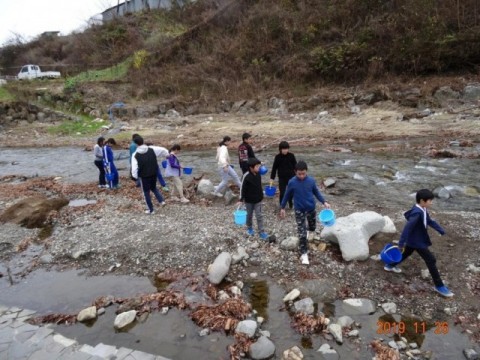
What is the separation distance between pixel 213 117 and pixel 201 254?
21.0 m

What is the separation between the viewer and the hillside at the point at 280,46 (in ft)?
78.5

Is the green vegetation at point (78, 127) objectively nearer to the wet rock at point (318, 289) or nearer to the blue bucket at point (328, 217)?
the blue bucket at point (328, 217)

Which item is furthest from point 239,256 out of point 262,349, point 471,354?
point 471,354

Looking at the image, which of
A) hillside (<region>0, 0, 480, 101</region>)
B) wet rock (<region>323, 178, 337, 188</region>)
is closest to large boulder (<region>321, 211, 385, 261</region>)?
wet rock (<region>323, 178, 337, 188</region>)

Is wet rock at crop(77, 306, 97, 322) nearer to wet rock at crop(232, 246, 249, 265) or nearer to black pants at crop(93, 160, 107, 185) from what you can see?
wet rock at crop(232, 246, 249, 265)

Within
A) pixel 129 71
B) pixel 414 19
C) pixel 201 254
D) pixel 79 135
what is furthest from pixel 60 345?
pixel 129 71

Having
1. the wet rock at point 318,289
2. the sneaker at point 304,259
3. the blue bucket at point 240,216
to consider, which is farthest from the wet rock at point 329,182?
the wet rock at point 318,289

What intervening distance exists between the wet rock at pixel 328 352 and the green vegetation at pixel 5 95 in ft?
127

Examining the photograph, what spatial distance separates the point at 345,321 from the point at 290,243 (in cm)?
230

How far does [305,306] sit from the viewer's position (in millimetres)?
5953

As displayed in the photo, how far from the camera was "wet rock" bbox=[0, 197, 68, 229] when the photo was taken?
10.4 metres

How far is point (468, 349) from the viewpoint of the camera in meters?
4.99
